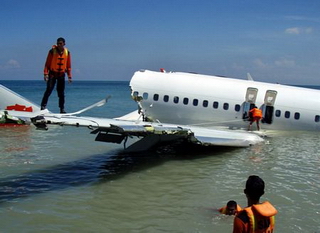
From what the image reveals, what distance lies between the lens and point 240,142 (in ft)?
54.4

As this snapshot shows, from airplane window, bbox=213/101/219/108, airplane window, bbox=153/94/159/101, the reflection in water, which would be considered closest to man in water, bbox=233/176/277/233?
the reflection in water

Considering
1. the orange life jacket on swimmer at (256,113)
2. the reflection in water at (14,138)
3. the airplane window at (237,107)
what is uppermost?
the airplane window at (237,107)

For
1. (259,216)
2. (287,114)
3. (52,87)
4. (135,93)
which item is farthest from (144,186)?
(287,114)

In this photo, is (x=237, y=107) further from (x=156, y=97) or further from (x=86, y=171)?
(x=86, y=171)

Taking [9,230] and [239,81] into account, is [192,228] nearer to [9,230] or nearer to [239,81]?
[9,230]

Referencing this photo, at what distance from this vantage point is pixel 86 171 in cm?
1309

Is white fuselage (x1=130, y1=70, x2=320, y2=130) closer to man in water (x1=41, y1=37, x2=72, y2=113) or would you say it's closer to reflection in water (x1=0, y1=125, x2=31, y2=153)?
man in water (x1=41, y1=37, x2=72, y2=113)

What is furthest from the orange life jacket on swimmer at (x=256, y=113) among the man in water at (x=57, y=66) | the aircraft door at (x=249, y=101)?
the man in water at (x=57, y=66)

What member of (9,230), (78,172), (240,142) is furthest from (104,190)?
(240,142)

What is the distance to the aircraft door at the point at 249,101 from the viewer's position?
63.7 feet

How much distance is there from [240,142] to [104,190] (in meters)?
7.62

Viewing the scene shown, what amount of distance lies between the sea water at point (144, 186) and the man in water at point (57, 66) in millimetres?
2815

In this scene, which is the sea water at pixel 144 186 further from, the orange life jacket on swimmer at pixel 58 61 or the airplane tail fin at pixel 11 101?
the airplane tail fin at pixel 11 101

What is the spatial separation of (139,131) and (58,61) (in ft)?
14.8
